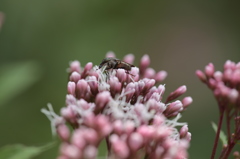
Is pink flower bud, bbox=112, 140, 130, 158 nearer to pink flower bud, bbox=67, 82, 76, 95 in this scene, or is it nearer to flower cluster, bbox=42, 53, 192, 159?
flower cluster, bbox=42, 53, 192, 159

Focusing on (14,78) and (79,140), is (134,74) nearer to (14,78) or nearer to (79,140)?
(79,140)

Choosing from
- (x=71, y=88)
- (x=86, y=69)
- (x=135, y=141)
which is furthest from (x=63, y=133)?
(x=86, y=69)

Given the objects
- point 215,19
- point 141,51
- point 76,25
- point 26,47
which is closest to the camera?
point 26,47

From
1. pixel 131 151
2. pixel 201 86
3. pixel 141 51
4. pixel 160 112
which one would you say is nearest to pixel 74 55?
pixel 141 51

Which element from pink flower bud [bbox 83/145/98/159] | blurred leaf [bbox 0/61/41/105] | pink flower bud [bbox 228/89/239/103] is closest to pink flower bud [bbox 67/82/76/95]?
pink flower bud [bbox 83/145/98/159]

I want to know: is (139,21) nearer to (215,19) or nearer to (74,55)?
(215,19)

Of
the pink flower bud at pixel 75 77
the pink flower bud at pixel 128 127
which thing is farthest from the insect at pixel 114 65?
the pink flower bud at pixel 128 127

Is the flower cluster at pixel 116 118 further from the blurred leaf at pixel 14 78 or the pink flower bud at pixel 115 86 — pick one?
the blurred leaf at pixel 14 78
